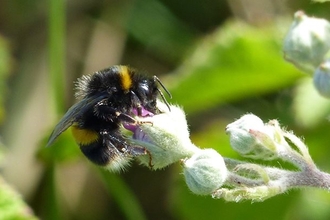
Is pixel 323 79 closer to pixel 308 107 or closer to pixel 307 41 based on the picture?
pixel 307 41

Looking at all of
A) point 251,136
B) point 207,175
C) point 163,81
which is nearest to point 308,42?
point 251,136

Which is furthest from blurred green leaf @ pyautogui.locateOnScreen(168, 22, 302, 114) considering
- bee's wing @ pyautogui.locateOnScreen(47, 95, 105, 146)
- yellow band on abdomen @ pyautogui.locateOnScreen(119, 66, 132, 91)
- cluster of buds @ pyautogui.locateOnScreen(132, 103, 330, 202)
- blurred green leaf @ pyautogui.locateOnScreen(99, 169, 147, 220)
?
cluster of buds @ pyautogui.locateOnScreen(132, 103, 330, 202)

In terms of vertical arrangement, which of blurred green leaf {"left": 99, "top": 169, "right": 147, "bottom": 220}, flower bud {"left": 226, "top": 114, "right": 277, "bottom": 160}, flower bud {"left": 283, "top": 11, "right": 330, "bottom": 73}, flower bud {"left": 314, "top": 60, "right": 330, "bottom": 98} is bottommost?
blurred green leaf {"left": 99, "top": 169, "right": 147, "bottom": 220}

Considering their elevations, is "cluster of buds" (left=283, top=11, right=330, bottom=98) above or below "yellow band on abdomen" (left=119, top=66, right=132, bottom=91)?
above

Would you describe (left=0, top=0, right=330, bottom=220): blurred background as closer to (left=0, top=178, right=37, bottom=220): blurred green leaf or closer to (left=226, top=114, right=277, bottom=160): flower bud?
(left=0, top=178, right=37, bottom=220): blurred green leaf

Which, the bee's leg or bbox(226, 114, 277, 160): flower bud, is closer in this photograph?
bbox(226, 114, 277, 160): flower bud

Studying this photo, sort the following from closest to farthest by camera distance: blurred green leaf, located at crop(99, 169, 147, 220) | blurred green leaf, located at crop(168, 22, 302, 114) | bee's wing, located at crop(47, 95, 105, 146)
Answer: bee's wing, located at crop(47, 95, 105, 146) < blurred green leaf, located at crop(168, 22, 302, 114) < blurred green leaf, located at crop(99, 169, 147, 220)

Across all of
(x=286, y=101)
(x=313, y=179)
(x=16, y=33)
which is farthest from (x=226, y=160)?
(x=16, y=33)
